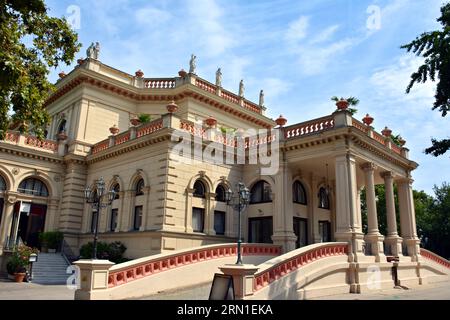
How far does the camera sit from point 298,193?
21.9 metres

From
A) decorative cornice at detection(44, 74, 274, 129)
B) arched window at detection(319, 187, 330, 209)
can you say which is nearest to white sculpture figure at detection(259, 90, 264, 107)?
decorative cornice at detection(44, 74, 274, 129)

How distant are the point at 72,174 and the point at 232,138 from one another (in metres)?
10.4

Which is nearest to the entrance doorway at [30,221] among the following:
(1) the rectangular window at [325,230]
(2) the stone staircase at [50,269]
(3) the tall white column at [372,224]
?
(2) the stone staircase at [50,269]

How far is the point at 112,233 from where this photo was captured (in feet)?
67.3

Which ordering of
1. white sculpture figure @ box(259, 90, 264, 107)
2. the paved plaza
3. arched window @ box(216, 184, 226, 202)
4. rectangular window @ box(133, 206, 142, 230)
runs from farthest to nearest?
white sculpture figure @ box(259, 90, 264, 107), arched window @ box(216, 184, 226, 202), rectangular window @ box(133, 206, 142, 230), the paved plaza

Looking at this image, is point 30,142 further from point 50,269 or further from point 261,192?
point 261,192

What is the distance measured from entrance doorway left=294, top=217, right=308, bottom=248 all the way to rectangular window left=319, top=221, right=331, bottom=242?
1375mm

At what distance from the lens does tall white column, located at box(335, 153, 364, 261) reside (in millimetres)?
17219

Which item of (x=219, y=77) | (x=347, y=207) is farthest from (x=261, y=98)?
(x=347, y=207)

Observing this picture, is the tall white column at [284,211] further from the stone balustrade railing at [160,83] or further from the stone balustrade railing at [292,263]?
the stone balustrade railing at [160,83]

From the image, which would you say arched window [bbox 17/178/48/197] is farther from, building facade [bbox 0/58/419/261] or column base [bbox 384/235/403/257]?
column base [bbox 384/235/403/257]

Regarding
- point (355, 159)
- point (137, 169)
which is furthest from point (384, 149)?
point (137, 169)

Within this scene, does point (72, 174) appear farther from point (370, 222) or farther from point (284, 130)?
point (370, 222)

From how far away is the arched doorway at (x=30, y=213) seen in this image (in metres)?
22.4
